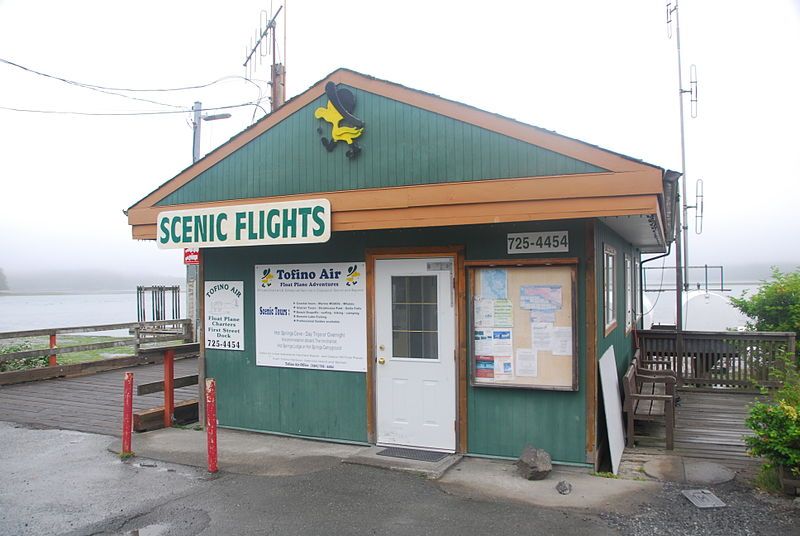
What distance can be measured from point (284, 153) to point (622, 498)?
17.8 feet

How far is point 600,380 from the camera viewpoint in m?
6.84

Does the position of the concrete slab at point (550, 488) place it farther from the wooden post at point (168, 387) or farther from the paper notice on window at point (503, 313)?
the wooden post at point (168, 387)

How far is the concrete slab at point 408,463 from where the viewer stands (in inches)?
257

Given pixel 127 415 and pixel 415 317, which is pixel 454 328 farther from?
pixel 127 415

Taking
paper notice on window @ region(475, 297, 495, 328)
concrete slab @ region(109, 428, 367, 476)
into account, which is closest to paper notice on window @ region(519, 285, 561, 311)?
paper notice on window @ region(475, 297, 495, 328)

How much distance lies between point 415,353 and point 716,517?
3.45 metres

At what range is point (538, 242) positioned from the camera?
6.83 metres

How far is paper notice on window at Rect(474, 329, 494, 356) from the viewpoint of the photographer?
23.0 ft

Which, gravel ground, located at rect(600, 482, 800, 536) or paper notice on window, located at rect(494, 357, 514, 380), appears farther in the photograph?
paper notice on window, located at rect(494, 357, 514, 380)

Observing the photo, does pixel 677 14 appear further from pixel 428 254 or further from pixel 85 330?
pixel 85 330

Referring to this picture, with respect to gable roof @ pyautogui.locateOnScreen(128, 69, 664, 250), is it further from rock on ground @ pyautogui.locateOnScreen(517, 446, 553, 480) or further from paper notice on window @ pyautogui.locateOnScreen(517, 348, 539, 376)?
rock on ground @ pyautogui.locateOnScreen(517, 446, 553, 480)

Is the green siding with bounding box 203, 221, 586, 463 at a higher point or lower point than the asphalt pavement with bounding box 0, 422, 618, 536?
higher

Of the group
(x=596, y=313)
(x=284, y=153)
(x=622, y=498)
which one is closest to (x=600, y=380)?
(x=596, y=313)

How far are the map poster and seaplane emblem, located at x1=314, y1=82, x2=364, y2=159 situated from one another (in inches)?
57.5
